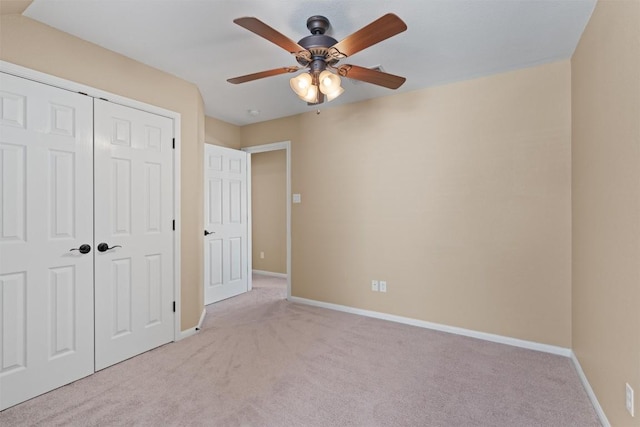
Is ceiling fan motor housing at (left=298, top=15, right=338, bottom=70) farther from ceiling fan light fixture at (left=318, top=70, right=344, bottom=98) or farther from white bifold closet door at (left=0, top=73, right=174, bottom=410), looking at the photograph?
white bifold closet door at (left=0, top=73, right=174, bottom=410)

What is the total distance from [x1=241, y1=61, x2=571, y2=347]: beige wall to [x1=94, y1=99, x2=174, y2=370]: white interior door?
1779mm

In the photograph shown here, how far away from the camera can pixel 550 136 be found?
2.74m

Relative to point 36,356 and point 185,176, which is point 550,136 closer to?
point 185,176

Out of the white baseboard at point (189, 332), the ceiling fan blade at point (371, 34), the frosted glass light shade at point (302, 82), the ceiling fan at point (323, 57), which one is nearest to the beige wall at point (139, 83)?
the white baseboard at point (189, 332)

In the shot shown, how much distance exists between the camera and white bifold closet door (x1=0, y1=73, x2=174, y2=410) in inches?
80.3

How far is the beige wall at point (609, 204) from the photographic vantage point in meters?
1.46

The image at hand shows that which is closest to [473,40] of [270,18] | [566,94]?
[566,94]

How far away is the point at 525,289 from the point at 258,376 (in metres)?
2.46

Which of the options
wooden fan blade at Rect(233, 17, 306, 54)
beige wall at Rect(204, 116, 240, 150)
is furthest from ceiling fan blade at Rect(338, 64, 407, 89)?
beige wall at Rect(204, 116, 240, 150)

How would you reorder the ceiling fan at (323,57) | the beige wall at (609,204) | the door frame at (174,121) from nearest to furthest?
1. the beige wall at (609,204)
2. the ceiling fan at (323,57)
3. the door frame at (174,121)

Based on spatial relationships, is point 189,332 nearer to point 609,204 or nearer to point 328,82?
point 328,82

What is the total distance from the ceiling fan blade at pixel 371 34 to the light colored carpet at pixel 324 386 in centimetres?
223

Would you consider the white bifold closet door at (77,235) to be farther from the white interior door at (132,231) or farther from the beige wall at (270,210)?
the beige wall at (270,210)

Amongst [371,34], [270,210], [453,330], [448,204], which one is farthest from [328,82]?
[270,210]
